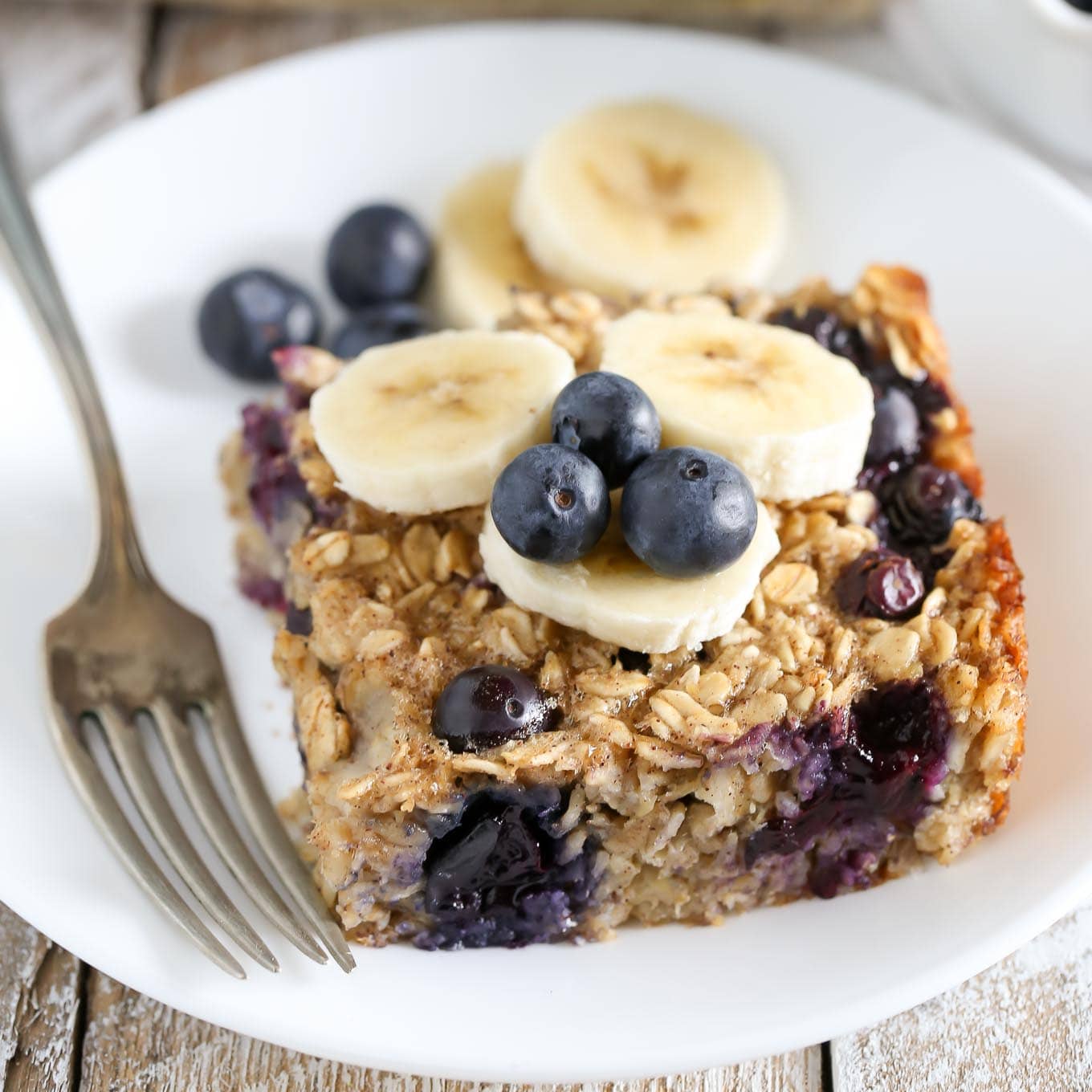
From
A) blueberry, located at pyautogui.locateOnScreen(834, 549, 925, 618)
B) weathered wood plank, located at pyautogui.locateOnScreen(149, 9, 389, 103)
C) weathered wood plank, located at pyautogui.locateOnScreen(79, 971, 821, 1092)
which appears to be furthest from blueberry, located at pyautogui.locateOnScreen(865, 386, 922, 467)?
weathered wood plank, located at pyautogui.locateOnScreen(149, 9, 389, 103)

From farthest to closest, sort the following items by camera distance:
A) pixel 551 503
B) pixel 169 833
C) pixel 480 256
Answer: pixel 480 256
pixel 169 833
pixel 551 503

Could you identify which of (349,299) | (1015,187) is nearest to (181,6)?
(349,299)

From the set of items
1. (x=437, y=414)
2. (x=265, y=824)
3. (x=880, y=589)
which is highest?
(x=437, y=414)

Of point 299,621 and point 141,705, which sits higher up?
point 299,621

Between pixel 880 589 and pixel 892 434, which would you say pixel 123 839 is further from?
pixel 892 434

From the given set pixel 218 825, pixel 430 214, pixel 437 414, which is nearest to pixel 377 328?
pixel 430 214

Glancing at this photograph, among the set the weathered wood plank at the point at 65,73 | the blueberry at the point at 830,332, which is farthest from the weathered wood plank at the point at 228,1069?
the weathered wood plank at the point at 65,73

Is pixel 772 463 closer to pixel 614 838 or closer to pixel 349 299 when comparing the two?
pixel 614 838
